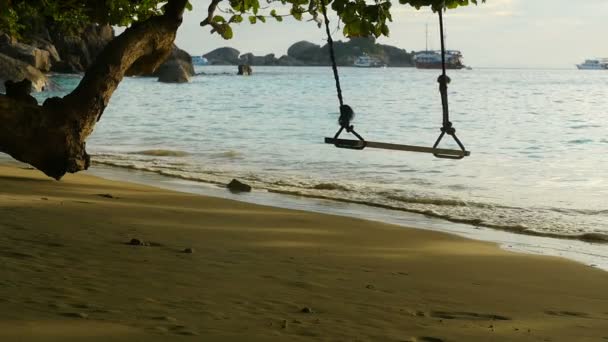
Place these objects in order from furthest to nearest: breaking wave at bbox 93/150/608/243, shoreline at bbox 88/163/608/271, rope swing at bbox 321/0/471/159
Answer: breaking wave at bbox 93/150/608/243 < shoreline at bbox 88/163/608/271 < rope swing at bbox 321/0/471/159

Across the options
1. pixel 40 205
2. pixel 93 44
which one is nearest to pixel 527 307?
pixel 40 205

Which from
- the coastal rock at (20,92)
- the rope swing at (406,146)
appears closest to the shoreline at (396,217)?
the rope swing at (406,146)

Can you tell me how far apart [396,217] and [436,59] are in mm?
157545

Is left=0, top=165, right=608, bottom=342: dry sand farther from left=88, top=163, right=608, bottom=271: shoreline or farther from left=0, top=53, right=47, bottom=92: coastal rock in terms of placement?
left=0, top=53, right=47, bottom=92: coastal rock

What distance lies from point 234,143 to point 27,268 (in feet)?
71.7

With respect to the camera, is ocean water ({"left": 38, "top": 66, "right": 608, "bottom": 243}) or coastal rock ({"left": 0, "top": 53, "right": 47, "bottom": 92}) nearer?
ocean water ({"left": 38, "top": 66, "right": 608, "bottom": 243})

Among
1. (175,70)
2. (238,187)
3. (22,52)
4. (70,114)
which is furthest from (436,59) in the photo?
(70,114)

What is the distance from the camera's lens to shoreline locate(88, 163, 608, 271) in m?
10.1

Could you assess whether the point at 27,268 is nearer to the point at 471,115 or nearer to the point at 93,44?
the point at 471,115

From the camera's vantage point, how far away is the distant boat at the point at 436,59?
16588cm

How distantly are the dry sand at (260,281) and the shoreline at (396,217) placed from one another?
2.44 ft

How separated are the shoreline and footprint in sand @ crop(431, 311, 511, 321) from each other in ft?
11.8

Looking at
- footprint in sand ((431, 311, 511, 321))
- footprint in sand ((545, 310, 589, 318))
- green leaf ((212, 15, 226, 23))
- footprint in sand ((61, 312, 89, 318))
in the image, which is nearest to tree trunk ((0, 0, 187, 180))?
green leaf ((212, 15, 226, 23))

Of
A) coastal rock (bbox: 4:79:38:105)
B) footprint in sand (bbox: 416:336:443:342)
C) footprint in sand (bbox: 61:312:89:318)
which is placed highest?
coastal rock (bbox: 4:79:38:105)
